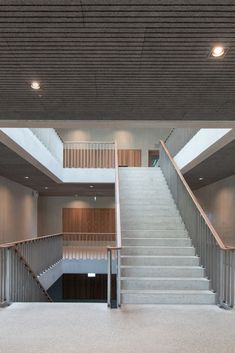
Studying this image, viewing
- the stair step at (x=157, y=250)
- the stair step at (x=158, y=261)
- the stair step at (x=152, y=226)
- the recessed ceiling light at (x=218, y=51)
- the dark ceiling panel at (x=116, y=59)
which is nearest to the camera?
the dark ceiling panel at (x=116, y=59)

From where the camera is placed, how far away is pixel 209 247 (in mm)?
6320

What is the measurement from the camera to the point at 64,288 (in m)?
13.9

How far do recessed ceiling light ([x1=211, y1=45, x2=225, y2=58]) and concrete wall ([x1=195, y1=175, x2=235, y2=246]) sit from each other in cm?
810

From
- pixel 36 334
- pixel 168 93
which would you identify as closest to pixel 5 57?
pixel 168 93

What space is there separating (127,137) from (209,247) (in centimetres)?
1165

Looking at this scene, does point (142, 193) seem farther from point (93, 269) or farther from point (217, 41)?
point (217, 41)

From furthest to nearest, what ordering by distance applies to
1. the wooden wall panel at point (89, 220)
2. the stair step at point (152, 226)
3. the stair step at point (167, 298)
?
the wooden wall panel at point (89, 220), the stair step at point (152, 226), the stair step at point (167, 298)

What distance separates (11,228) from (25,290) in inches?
220

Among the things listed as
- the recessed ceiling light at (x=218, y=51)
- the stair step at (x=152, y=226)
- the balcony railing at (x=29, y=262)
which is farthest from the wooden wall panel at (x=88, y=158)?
the recessed ceiling light at (x=218, y=51)

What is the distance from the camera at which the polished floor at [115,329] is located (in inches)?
150

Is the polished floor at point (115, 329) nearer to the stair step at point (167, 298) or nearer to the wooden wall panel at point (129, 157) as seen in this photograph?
the stair step at point (167, 298)

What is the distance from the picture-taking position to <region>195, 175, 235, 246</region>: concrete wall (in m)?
11.2

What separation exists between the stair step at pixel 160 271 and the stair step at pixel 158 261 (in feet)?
0.82

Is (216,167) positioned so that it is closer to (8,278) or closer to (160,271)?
(160,271)
